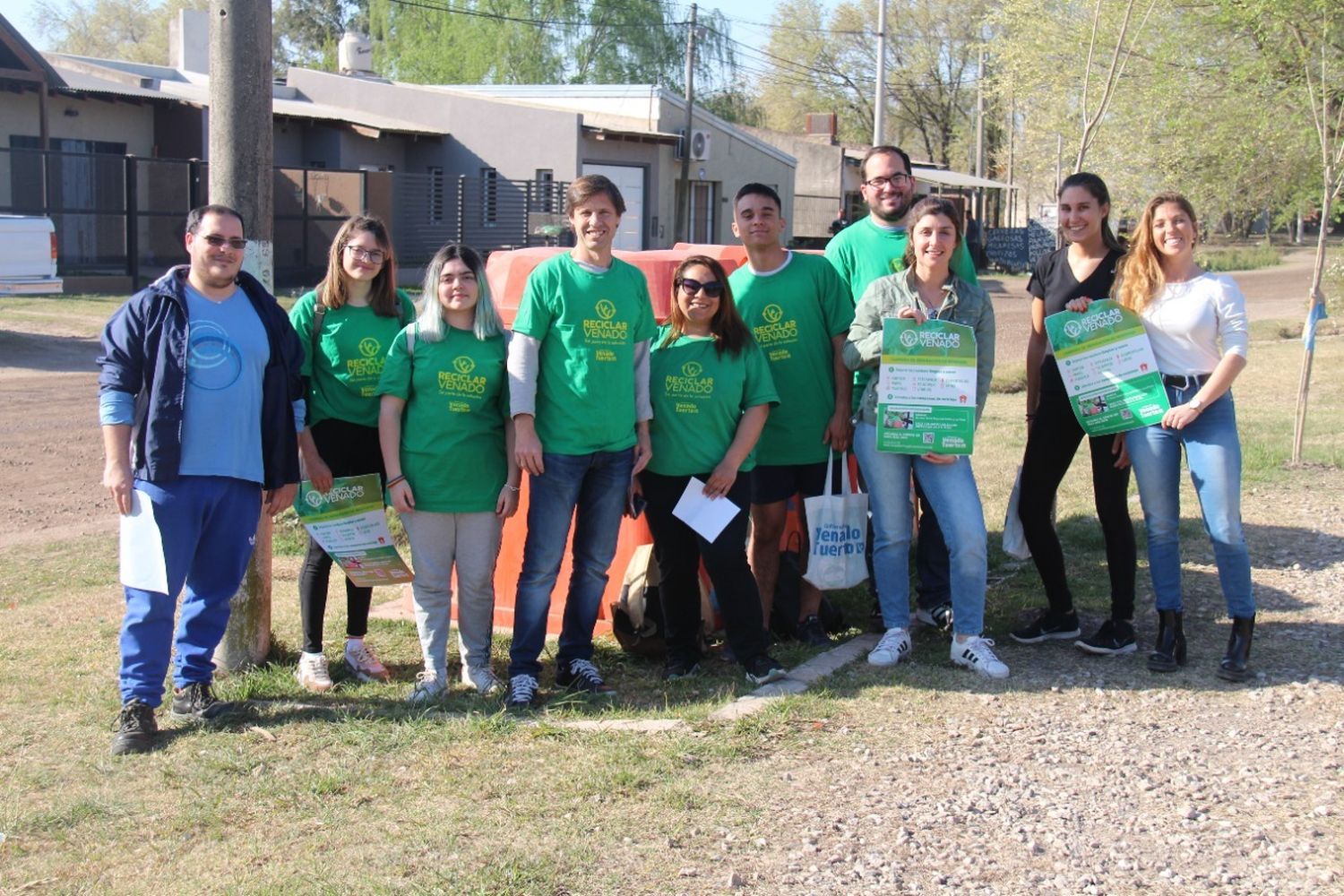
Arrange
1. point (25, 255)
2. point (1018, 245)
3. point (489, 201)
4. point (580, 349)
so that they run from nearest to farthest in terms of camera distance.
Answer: point (580, 349) < point (25, 255) < point (489, 201) < point (1018, 245)

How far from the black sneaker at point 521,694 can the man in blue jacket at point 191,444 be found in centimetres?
105

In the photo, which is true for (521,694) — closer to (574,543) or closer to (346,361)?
(574,543)

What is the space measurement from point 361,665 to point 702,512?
5.04 ft

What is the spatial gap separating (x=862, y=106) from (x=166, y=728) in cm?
6176

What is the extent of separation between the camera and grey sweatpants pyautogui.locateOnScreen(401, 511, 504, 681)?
512 cm

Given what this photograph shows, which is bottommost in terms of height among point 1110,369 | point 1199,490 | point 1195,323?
point 1199,490

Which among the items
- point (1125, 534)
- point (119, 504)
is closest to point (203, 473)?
point (119, 504)

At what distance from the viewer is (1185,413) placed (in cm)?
520

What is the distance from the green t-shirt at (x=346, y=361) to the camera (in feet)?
17.1

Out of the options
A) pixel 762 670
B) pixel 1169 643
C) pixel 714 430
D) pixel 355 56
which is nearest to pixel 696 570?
pixel 762 670

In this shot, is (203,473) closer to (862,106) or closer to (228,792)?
(228,792)

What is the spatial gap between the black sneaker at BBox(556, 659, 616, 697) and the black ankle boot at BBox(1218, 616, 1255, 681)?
7.77 feet

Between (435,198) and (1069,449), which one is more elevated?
(435,198)

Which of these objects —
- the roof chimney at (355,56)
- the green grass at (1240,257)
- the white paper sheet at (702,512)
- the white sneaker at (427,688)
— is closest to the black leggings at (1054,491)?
the white paper sheet at (702,512)
